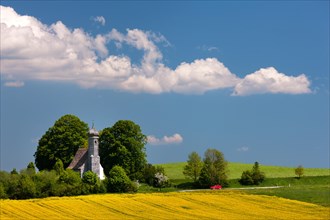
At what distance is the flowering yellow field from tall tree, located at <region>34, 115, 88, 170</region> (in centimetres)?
3228

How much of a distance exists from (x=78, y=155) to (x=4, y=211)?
42.7 meters

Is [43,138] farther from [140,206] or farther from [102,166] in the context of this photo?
[140,206]

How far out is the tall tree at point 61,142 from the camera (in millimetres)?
102438

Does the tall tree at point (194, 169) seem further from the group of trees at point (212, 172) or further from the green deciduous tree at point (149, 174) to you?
the green deciduous tree at point (149, 174)

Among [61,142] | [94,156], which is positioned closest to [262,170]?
[61,142]

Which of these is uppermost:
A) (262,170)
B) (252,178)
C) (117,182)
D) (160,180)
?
(262,170)

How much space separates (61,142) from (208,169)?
27.6 metres

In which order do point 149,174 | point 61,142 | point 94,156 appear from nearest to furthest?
point 94,156, point 149,174, point 61,142

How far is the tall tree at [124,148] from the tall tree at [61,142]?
21.0 ft

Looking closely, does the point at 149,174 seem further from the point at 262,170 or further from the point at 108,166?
the point at 262,170

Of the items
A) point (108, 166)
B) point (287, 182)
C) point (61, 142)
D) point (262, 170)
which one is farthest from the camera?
point (262, 170)

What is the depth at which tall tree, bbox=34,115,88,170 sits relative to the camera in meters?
102

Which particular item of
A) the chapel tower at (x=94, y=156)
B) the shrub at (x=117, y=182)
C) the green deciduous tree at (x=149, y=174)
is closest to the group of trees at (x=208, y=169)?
the green deciduous tree at (x=149, y=174)

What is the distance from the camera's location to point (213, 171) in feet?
342
